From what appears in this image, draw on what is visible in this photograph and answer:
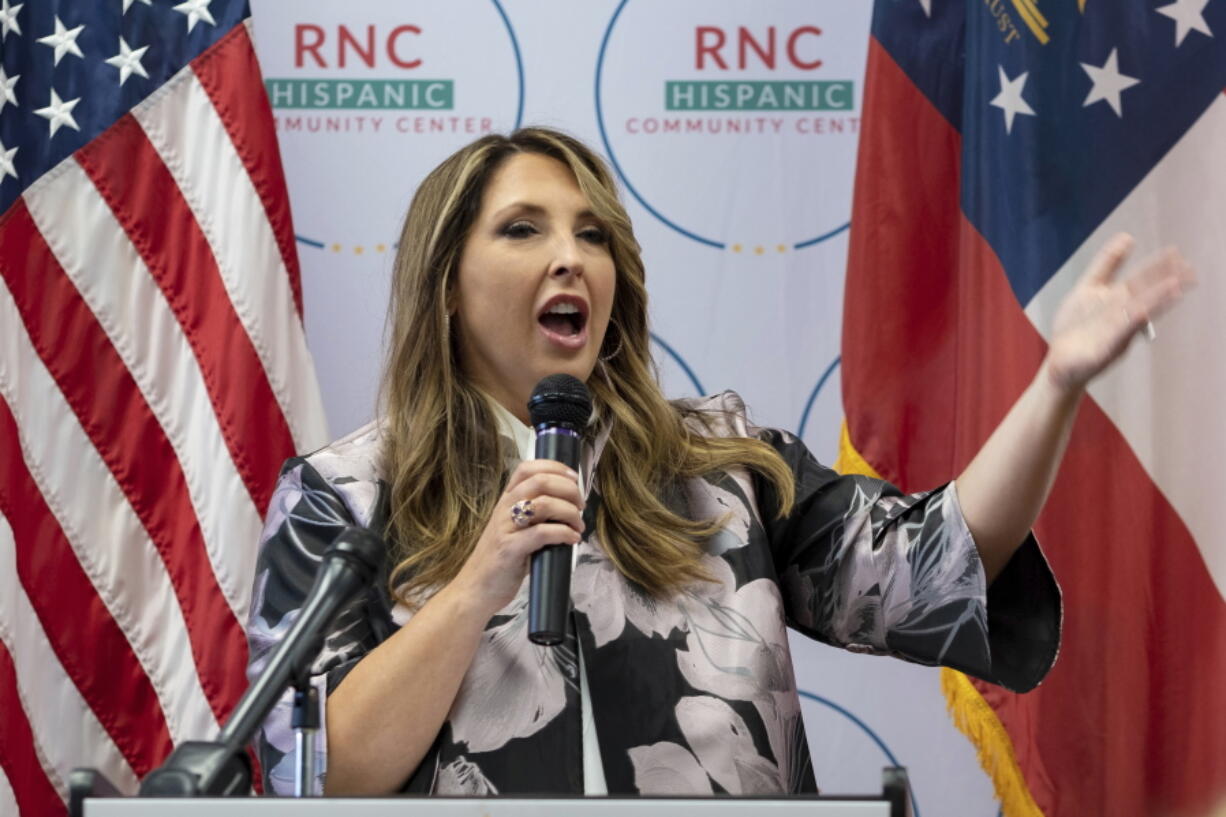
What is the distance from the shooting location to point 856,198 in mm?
2650

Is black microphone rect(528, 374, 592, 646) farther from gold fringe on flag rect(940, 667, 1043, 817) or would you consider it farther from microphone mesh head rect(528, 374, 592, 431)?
gold fringe on flag rect(940, 667, 1043, 817)

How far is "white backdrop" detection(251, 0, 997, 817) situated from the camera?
9.47 feet

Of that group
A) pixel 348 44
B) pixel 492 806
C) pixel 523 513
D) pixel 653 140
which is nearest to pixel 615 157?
pixel 653 140

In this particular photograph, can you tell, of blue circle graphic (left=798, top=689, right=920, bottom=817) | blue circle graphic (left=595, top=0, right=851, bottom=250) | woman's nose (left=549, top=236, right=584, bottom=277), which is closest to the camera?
woman's nose (left=549, top=236, right=584, bottom=277)

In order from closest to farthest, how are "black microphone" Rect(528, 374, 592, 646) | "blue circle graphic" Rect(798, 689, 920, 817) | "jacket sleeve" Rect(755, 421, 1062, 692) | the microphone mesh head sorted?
"black microphone" Rect(528, 374, 592, 646) → the microphone mesh head → "jacket sleeve" Rect(755, 421, 1062, 692) → "blue circle graphic" Rect(798, 689, 920, 817)

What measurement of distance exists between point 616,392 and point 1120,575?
894 mm

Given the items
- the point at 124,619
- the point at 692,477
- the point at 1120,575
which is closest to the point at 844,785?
the point at 1120,575

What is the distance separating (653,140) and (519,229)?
3.17 ft

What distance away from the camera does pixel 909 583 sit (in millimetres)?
1824

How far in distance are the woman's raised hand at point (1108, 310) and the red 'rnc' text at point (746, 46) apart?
1436 millimetres

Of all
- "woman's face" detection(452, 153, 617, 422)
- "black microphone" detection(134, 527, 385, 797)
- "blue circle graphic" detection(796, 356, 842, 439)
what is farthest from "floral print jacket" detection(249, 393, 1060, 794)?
"blue circle graphic" detection(796, 356, 842, 439)

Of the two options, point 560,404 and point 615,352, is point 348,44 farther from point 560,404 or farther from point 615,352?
point 560,404

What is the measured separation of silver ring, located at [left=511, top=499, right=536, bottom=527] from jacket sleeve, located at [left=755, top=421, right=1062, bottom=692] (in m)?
0.62

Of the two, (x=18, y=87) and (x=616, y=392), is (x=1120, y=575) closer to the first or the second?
(x=616, y=392)
